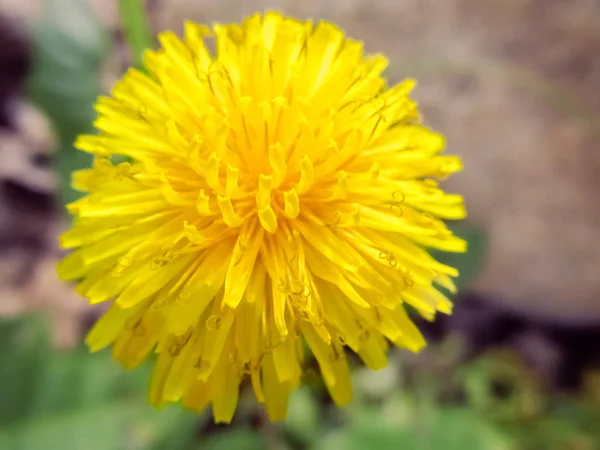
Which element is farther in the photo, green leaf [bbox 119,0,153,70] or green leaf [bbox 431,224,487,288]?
green leaf [bbox 431,224,487,288]

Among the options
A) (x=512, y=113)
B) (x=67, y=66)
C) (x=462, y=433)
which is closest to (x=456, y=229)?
(x=512, y=113)

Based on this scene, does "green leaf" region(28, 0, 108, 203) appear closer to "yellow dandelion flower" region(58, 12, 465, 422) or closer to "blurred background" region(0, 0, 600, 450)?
"blurred background" region(0, 0, 600, 450)

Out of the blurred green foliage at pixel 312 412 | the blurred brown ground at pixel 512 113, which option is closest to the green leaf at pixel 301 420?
the blurred green foliage at pixel 312 412

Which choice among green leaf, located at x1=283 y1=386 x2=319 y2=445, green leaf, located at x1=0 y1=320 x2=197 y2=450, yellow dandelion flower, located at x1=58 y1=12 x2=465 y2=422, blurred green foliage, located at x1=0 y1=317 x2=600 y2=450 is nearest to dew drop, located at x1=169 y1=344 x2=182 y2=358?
yellow dandelion flower, located at x1=58 y1=12 x2=465 y2=422

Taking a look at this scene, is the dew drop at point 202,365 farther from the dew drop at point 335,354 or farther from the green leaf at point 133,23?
the green leaf at point 133,23

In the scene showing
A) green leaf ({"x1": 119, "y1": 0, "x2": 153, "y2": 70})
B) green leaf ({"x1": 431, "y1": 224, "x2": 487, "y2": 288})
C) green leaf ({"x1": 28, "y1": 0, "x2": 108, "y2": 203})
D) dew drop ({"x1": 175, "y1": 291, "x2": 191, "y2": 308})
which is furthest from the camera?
green leaf ({"x1": 28, "y1": 0, "x2": 108, "y2": 203})

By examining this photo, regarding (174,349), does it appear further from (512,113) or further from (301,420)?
(512,113)

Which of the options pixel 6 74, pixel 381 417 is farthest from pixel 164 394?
pixel 6 74
